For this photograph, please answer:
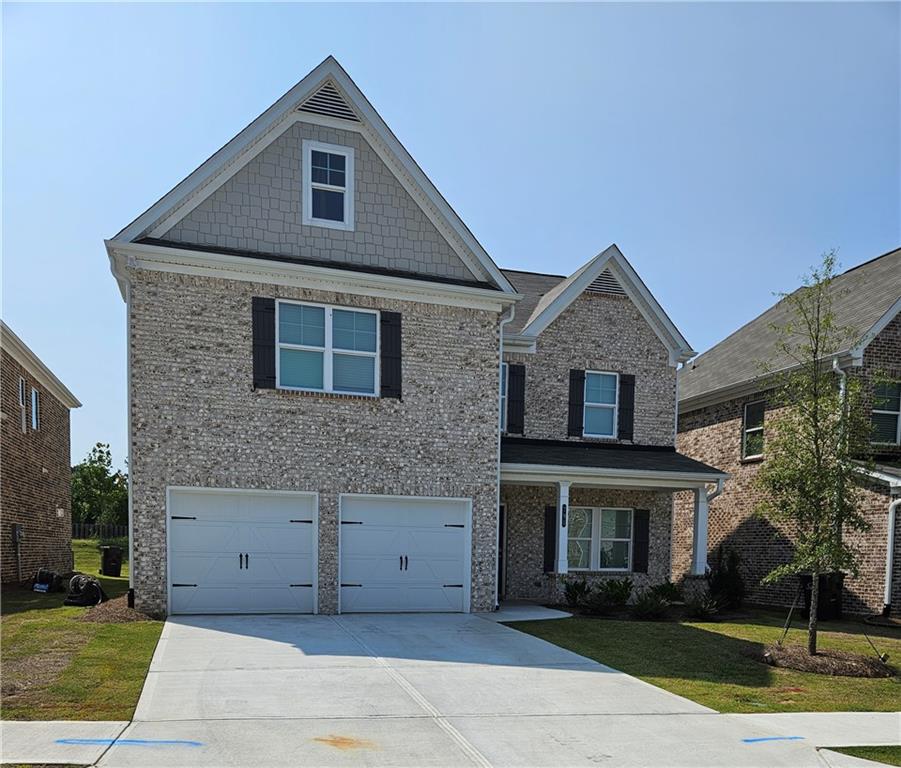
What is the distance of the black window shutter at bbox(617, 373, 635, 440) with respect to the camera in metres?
18.7

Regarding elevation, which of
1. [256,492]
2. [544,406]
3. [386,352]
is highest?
[386,352]

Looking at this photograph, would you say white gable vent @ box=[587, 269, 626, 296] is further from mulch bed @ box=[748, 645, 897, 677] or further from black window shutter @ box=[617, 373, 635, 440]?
mulch bed @ box=[748, 645, 897, 677]

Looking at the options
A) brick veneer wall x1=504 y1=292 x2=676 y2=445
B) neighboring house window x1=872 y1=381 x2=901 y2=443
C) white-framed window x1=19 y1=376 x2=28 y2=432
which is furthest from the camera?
white-framed window x1=19 y1=376 x2=28 y2=432

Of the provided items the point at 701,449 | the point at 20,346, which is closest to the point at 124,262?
the point at 20,346

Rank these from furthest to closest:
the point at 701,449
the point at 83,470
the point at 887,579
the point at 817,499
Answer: the point at 83,470 → the point at 701,449 → the point at 887,579 → the point at 817,499

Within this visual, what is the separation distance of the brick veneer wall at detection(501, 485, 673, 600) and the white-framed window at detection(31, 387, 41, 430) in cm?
1383

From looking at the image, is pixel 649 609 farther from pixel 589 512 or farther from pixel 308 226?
pixel 308 226

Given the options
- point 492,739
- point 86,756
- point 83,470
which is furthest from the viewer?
point 83,470

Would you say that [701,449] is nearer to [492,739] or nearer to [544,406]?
[544,406]

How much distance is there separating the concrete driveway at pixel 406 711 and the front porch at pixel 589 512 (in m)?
5.68

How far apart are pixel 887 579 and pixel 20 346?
21.7 meters

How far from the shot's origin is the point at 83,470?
38.4m

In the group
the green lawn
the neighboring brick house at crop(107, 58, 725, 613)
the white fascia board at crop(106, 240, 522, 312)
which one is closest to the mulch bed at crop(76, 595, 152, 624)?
the neighboring brick house at crop(107, 58, 725, 613)

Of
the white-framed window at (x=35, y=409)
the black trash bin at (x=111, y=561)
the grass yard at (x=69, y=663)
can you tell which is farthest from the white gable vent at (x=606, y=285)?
the black trash bin at (x=111, y=561)
